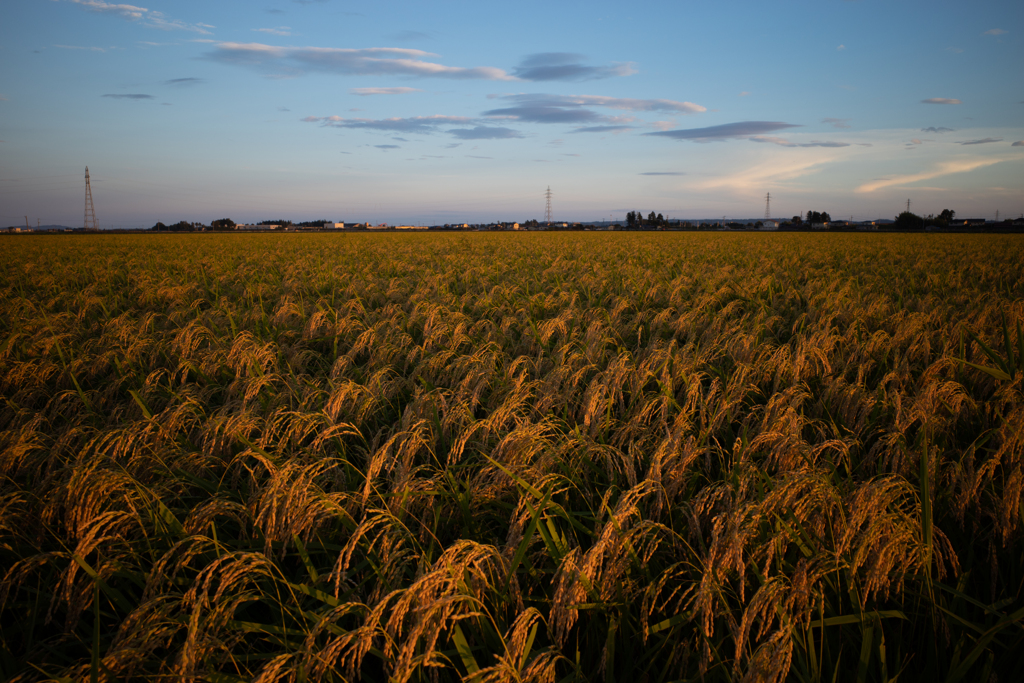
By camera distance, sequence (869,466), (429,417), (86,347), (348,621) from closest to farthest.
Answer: (348,621), (869,466), (429,417), (86,347)

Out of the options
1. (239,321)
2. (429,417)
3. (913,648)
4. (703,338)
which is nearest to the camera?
(913,648)

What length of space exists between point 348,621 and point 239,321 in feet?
19.5

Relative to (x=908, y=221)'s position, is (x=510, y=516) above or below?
below

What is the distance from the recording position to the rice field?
1.64m

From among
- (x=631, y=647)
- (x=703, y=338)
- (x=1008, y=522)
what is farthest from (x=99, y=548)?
(x=703, y=338)

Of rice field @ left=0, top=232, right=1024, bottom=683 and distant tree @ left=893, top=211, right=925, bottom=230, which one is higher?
distant tree @ left=893, top=211, right=925, bottom=230

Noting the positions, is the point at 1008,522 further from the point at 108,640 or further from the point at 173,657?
the point at 108,640

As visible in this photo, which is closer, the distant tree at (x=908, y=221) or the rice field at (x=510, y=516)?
the rice field at (x=510, y=516)

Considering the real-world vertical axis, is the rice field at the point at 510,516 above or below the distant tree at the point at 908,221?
below

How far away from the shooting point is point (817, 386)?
4.32 meters

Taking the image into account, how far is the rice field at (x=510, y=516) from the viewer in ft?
5.37

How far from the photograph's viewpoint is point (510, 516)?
2531 mm

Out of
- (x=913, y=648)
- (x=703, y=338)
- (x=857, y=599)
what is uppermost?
(x=703, y=338)

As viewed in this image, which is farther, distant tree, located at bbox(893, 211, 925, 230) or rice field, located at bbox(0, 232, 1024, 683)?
distant tree, located at bbox(893, 211, 925, 230)
